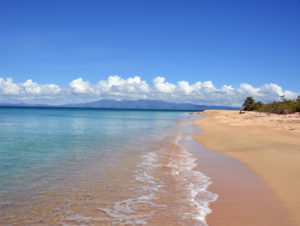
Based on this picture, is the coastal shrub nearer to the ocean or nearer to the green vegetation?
the green vegetation

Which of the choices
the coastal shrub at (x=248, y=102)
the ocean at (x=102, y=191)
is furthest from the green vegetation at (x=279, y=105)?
the ocean at (x=102, y=191)

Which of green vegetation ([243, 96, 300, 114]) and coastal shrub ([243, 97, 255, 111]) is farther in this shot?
coastal shrub ([243, 97, 255, 111])

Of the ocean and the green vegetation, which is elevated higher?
the green vegetation

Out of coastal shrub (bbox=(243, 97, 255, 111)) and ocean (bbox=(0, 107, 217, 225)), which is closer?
ocean (bbox=(0, 107, 217, 225))

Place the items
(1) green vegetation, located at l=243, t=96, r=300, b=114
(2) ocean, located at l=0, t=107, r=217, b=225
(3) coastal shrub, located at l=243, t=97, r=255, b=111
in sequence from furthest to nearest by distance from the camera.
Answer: (3) coastal shrub, located at l=243, t=97, r=255, b=111
(1) green vegetation, located at l=243, t=96, r=300, b=114
(2) ocean, located at l=0, t=107, r=217, b=225

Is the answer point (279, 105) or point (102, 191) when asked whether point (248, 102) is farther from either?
point (102, 191)

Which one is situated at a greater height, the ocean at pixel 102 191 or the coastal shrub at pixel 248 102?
the coastal shrub at pixel 248 102

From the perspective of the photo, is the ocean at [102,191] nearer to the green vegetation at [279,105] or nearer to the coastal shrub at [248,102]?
the green vegetation at [279,105]

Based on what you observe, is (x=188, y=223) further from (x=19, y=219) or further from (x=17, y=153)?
(x=17, y=153)

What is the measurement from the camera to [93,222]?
568 cm

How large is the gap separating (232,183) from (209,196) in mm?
1641

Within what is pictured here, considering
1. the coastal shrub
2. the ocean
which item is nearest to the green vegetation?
the coastal shrub

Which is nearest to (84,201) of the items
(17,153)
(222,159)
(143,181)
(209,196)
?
(143,181)

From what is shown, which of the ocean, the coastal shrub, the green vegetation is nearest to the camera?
the ocean
